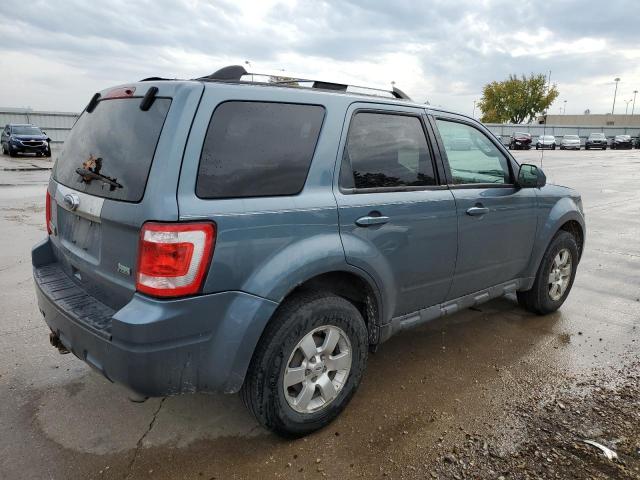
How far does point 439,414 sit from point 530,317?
2.04 meters

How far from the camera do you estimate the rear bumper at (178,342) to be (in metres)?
2.11

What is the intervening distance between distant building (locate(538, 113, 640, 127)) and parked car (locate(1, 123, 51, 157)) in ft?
254

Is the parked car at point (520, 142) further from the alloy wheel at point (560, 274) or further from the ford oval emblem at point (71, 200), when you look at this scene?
the ford oval emblem at point (71, 200)

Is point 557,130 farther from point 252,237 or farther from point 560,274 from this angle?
point 252,237

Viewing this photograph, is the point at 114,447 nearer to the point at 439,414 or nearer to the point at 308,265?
the point at 308,265

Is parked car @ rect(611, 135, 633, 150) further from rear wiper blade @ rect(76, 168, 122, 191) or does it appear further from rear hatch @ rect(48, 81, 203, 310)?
rear wiper blade @ rect(76, 168, 122, 191)

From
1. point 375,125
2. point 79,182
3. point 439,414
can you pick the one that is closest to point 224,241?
point 79,182

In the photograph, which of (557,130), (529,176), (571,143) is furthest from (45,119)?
(557,130)

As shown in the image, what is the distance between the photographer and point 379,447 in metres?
2.62

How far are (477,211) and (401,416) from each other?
58.7 inches

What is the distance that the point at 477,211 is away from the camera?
3414 mm

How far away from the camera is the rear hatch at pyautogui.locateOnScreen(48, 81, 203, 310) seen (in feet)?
7.06

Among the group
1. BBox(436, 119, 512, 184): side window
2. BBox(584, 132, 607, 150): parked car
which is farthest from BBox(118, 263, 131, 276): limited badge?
BBox(584, 132, 607, 150): parked car

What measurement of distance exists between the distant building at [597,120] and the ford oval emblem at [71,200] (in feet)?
292
